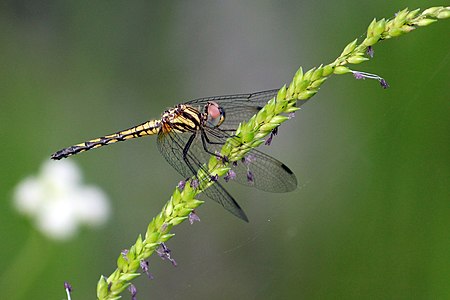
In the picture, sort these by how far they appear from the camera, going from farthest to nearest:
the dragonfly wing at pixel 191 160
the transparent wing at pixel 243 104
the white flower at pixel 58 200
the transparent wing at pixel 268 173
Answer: the white flower at pixel 58 200, the transparent wing at pixel 243 104, the transparent wing at pixel 268 173, the dragonfly wing at pixel 191 160

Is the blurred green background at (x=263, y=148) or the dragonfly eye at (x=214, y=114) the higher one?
the blurred green background at (x=263, y=148)

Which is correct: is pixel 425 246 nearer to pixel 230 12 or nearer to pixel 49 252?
pixel 49 252

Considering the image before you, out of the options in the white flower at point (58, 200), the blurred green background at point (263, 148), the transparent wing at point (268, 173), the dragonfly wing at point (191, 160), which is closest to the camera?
Result: the dragonfly wing at point (191, 160)

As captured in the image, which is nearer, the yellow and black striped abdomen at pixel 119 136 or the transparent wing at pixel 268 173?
the transparent wing at pixel 268 173

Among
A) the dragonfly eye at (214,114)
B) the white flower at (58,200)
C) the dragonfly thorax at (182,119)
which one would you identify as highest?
the white flower at (58,200)

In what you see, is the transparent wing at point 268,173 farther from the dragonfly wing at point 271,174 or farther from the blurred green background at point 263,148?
the blurred green background at point 263,148

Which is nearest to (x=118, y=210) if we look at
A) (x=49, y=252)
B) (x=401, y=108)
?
(x=49, y=252)

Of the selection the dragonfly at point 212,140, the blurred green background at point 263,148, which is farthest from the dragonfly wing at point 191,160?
the blurred green background at point 263,148

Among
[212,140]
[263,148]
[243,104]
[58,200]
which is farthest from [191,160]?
[263,148]
